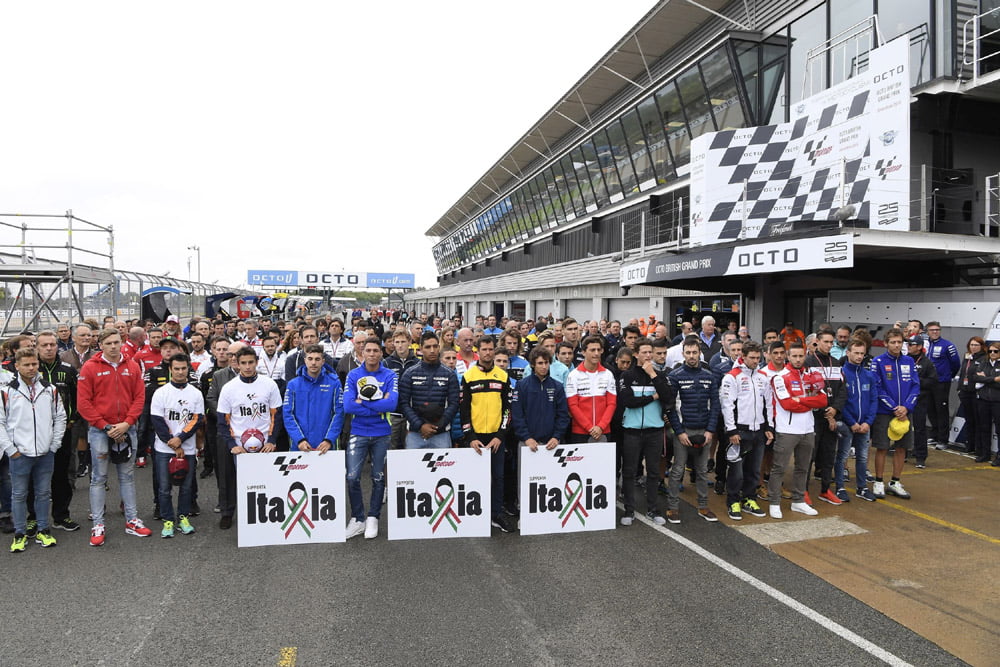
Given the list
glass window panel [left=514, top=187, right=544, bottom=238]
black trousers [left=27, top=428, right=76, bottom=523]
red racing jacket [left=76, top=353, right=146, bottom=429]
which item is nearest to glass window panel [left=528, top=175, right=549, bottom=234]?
glass window panel [left=514, top=187, right=544, bottom=238]

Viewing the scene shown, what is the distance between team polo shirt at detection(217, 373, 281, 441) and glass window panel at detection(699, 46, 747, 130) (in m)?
13.7

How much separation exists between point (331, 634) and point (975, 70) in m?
13.6

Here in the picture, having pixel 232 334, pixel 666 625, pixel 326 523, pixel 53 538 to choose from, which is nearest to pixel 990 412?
pixel 666 625

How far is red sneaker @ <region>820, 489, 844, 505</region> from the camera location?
21.4 feet

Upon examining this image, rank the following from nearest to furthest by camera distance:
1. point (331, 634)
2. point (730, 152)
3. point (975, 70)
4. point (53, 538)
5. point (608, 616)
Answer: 1. point (331, 634)
2. point (608, 616)
3. point (53, 538)
4. point (975, 70)
5. point (730, 152)

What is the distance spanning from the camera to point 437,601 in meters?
4.18

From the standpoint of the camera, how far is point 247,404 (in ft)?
18.2

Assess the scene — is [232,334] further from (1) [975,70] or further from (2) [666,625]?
(1) [975,70]

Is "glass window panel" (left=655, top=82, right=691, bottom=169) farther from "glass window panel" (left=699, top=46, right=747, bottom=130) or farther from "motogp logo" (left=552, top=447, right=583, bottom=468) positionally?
"motogp logo" (left=552, top=447, right=583, bottom=468)

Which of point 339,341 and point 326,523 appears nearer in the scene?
point 326,523

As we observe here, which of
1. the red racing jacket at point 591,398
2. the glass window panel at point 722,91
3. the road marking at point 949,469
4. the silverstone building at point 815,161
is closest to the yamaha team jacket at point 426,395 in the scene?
the red racing jacket at point 591,398

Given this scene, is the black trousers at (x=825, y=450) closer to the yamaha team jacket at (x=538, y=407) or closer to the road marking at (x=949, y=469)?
the road marking at (x=949, y=469)

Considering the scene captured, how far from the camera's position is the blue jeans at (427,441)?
227 inches

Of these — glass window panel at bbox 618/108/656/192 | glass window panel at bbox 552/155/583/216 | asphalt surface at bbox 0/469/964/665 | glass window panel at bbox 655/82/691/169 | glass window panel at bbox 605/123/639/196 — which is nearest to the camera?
asphalt surface at bbox 0/469/964/665
